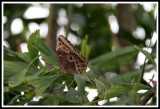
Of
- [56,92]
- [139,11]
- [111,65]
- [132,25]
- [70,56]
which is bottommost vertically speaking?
[56,92]

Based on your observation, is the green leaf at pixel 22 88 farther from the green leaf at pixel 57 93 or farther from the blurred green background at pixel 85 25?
the blurred green background at pixel 85 25

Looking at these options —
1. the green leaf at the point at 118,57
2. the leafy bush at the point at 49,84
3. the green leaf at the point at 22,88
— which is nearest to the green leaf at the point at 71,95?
the leafy bush at the point at 49,84

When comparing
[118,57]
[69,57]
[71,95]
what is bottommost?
[71,95]

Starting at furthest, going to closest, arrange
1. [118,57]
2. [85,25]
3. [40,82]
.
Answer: [85,25] < [118,57] < [40,82]

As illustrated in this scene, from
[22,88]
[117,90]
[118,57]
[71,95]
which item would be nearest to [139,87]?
[117,90]

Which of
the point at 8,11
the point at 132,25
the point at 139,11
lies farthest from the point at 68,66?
the point at 132,25

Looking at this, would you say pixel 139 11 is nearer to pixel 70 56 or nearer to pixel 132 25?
pixel 70 56

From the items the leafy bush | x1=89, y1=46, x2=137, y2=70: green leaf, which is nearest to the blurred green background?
x1=89, y1=46, x2=137, y2=70: green leaf

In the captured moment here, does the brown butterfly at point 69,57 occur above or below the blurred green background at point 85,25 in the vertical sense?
below

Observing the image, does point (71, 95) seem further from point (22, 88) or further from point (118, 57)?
point (118, 57)
